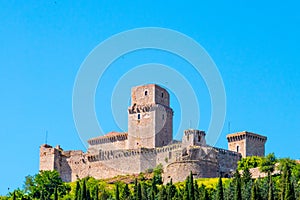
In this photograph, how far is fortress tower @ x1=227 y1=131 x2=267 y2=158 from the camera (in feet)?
455

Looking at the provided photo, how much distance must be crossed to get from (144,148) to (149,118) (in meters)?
6.20

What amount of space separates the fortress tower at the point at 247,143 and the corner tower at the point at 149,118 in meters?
9.55

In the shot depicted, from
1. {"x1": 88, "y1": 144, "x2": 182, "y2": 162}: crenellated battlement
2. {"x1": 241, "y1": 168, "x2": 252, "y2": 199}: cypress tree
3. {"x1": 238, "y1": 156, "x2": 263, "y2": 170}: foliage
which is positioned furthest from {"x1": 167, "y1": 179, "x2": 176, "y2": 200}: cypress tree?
{"x1": 88, "y1": 144, "x2": 182, "y2": 162}: crenellated battlement

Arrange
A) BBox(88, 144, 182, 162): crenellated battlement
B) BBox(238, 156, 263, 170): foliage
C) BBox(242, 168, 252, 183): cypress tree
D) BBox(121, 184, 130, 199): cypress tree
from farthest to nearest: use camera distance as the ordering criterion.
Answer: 1. BBox(88, 144, 182, 162): crenellated battlement
2. BBox(238, 156, 263, 170): foliage
3. BBox(242, 168, 252, 183): cypress tree
4. BBox(121, 184, 130, 199): cypress tree

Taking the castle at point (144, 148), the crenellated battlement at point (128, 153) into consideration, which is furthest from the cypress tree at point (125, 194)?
the crenellated battlement at point (128, 153)

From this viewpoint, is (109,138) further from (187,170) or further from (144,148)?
(187,170)

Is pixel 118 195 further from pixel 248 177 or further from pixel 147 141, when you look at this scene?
pixel 147 141

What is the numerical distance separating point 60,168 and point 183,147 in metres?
22.2

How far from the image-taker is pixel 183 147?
12669cm

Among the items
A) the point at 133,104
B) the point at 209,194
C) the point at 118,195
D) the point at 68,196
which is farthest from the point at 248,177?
the point at 133,104

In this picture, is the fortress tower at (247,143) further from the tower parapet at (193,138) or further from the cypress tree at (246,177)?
the cypress tree at (246,177)

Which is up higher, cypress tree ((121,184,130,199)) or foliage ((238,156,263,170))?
foliage ((238,156,263,170))

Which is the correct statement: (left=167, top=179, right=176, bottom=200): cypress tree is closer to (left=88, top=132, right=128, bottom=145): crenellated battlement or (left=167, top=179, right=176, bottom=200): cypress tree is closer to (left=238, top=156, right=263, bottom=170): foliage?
(left=238, top=156, right=263, bottom=170): foliage

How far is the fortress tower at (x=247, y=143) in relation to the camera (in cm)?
13875
